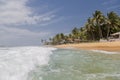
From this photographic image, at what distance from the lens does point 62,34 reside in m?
100

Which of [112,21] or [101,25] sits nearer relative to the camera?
[112,21]

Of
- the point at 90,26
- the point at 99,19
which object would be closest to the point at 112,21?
the point at 99,19

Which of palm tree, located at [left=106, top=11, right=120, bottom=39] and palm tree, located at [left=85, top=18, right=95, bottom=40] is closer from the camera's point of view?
palm tree, located at [left=106, top=11, right=120, bottom=39]

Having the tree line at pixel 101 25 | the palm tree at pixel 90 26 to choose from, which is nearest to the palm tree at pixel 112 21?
the tree line at pixel 101 25

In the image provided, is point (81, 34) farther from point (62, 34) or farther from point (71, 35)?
point (62, 34)

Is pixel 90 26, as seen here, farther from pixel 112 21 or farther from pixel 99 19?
pixel 112 21

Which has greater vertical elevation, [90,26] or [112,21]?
[112,21]

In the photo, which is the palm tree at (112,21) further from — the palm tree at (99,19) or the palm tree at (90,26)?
the palm tree at (90,26)

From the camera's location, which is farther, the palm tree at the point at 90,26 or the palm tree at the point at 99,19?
the palm tree at the point at 90,26

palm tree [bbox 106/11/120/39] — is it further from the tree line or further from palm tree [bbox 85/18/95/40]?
palm tree [bbox 85/18/95/40]

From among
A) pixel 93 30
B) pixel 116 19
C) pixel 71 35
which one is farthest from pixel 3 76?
pixel 71 35

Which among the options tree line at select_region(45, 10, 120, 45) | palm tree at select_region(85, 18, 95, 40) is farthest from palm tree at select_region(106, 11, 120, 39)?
palm tree at select_region(85, 18, 95, 40)

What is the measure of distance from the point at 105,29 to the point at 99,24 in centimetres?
250

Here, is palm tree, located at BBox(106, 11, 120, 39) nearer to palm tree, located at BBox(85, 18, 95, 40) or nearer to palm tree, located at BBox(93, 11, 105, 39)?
palm tree, located at BBox(93, 11, 105, 39)
